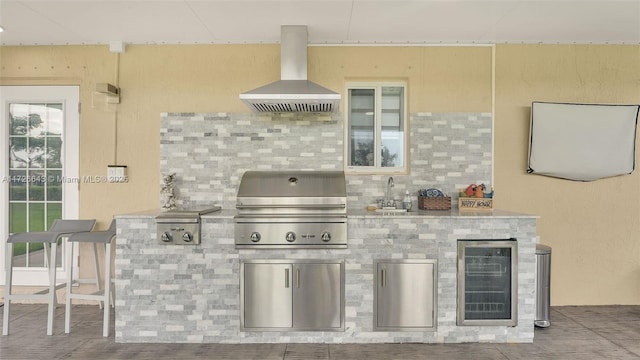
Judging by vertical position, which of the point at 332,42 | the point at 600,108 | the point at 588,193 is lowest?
the point at 588,193

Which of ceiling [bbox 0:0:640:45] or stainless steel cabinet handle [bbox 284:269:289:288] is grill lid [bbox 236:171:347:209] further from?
ceiling [bbox 0:0:640:45]

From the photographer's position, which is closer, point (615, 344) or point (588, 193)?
point (615, 344)

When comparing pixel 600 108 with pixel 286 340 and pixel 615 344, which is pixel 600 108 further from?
pixel 286 340

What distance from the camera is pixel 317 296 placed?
10.6 ft

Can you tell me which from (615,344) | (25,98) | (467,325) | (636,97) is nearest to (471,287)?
(467,325)

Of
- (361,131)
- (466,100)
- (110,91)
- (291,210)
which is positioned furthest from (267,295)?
(466,100)

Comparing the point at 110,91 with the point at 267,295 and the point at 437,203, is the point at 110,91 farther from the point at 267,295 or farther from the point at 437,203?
the point at 437,203

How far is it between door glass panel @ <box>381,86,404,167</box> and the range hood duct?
60 cm

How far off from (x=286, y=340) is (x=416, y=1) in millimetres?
3030

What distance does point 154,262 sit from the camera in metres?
3.23

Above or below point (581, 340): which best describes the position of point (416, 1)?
above


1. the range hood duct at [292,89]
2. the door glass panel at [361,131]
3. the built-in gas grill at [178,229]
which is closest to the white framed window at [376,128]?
the door glass panel at [361,131]

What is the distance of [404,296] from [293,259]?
971 millimetres

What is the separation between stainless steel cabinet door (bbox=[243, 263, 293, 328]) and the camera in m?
3.21
